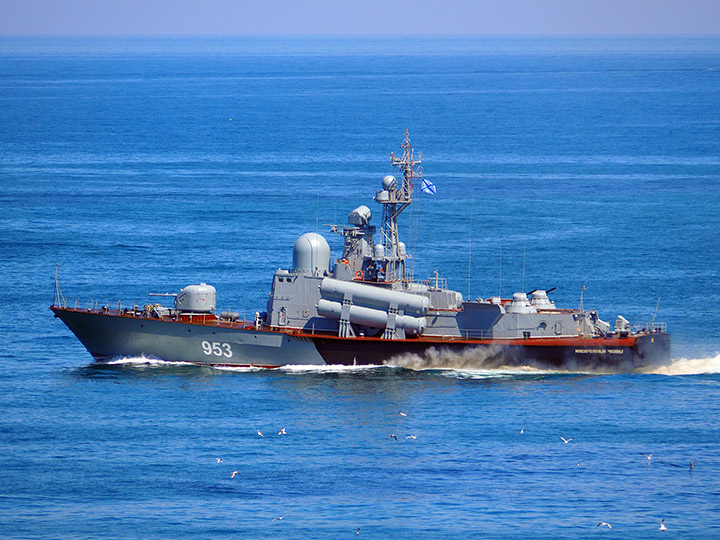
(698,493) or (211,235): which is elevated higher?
(211,235)

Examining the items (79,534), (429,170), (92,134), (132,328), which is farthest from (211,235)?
(92,134)

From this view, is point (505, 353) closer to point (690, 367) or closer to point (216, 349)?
point (690, 367)

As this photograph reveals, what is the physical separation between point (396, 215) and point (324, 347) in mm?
8097

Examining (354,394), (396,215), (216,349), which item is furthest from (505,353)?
(216,349)

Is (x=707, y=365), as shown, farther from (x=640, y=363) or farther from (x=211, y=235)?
(x=211, y=235)

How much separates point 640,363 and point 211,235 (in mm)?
42540

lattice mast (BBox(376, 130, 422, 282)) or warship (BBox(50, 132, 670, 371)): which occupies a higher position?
lattice mast (BBox(376, 130, 422, 282))

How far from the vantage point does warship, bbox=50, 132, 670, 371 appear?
66062 mm

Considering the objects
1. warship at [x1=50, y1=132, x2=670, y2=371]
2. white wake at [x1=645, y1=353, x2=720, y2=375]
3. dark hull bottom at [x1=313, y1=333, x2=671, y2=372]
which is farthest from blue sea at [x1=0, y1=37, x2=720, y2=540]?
warship at [x1=50, y1=132, x2=670, y2=371]

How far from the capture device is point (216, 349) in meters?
67.3

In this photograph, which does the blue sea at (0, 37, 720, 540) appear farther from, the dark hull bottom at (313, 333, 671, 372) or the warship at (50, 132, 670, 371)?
the warship at (50, 132, 670, 371)

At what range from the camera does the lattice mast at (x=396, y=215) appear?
68.3 metres

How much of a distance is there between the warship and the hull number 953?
0.05m

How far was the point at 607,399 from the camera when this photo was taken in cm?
6153
